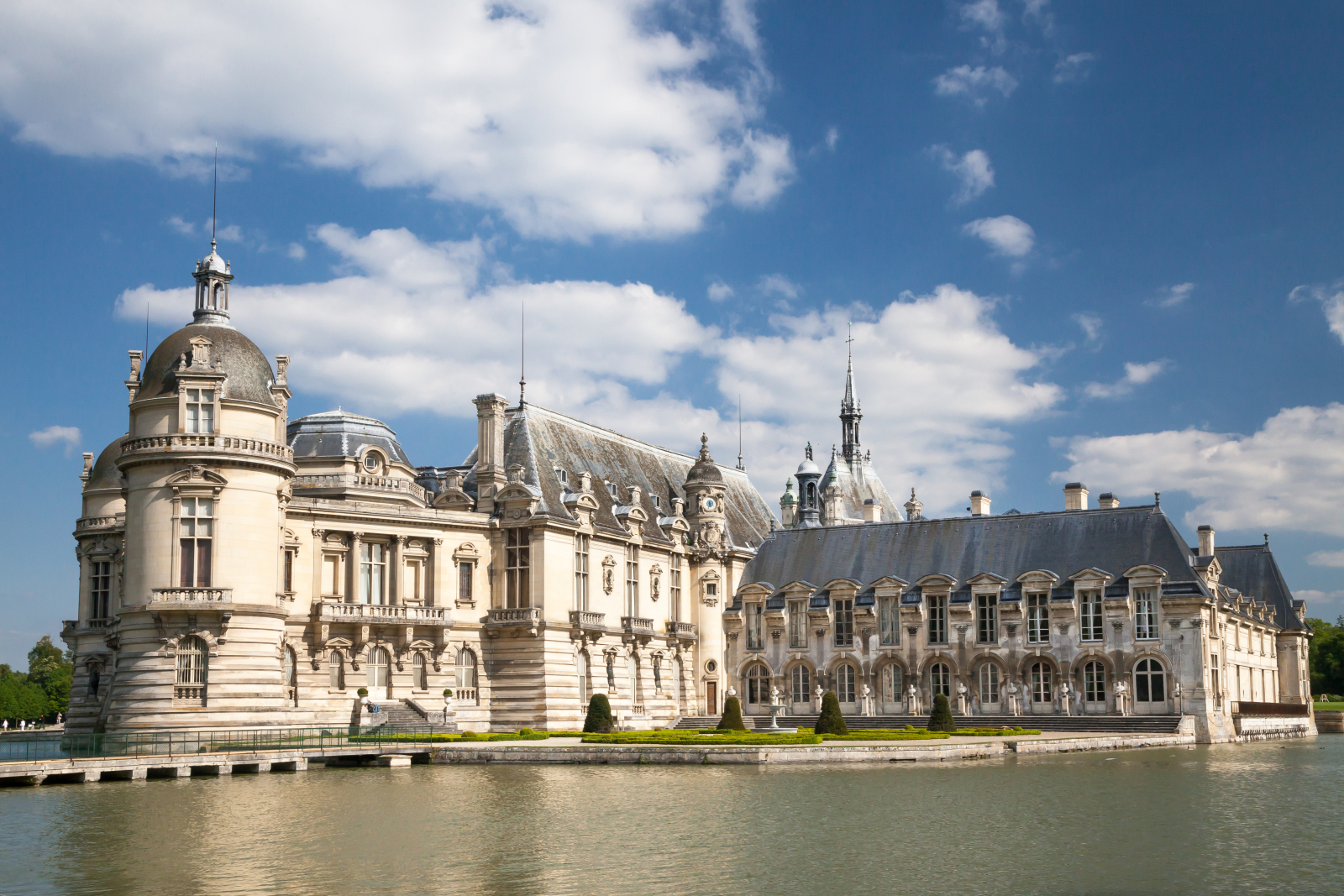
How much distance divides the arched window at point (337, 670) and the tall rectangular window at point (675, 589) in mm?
21551

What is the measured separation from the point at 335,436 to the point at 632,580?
1742cm

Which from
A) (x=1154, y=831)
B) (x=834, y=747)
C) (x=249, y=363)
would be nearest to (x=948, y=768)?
(x=834, y=747)

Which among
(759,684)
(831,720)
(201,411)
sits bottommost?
(831,720)

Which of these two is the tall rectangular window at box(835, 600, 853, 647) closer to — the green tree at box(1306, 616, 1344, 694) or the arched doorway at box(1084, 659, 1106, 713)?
the arched doorway at box(1084, 659, 1106, 713)

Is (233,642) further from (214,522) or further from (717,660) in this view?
(717,660)

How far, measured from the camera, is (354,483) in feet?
196

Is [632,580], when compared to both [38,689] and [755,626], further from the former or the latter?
[38,689]

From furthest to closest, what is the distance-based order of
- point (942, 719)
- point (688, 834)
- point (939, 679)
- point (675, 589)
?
point (675, 589)
point (939, 679)
point (942, 719)
point (688, 834)

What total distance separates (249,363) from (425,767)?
58.8 ft

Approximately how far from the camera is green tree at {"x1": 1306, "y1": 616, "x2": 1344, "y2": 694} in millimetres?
110938

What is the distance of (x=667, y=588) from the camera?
7394 centimetres

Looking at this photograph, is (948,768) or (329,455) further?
(329,455)

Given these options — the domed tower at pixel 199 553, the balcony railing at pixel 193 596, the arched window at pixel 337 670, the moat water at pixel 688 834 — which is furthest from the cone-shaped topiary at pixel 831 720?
the balcony railing at pixel 193 596

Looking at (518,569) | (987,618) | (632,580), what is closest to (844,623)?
(987,618)
